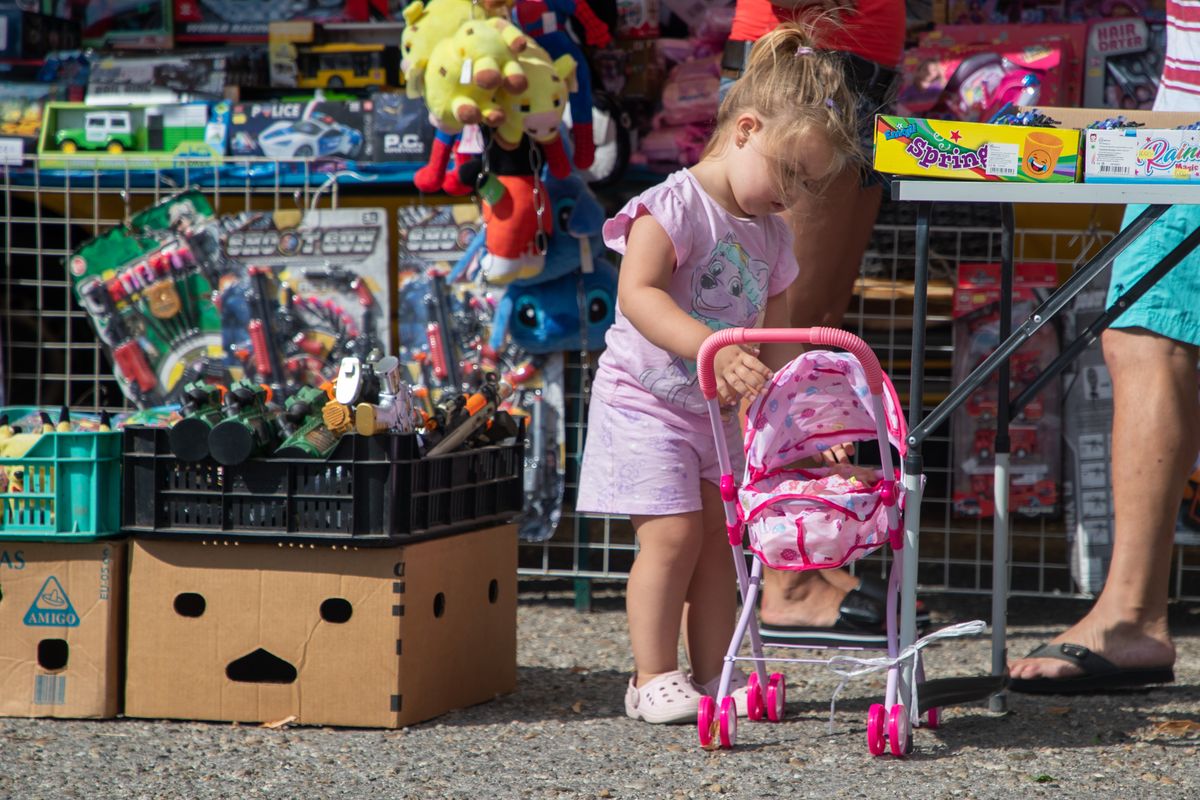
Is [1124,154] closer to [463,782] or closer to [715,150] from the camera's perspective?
[715,150]

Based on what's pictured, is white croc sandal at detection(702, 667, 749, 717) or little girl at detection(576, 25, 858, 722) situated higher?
little girl at detection(576, 25, 858, 722)

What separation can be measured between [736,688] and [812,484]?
71 cm

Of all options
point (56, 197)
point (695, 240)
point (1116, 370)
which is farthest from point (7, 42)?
point (1116, 370)

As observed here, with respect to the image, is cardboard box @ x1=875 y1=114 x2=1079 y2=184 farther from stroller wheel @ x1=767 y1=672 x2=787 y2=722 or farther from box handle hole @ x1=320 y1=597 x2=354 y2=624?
box handle hole @ x1=320 y1=597 x2=354 y2=624

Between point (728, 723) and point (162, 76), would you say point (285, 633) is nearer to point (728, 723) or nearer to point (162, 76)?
point (728, 723)

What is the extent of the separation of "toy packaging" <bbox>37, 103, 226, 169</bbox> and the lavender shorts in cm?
198

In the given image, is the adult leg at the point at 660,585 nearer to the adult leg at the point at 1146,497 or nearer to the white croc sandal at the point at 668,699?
the white croc sandal at the point at 668,699

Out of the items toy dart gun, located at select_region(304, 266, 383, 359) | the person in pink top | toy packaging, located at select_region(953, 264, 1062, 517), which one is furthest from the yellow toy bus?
toy packaging, located at select_region(953, 264, 1062, 517)

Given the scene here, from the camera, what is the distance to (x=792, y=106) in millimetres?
2793

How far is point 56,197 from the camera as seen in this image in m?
4.64

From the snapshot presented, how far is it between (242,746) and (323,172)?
2.05 m

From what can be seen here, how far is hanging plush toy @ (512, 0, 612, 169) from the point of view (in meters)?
4.09

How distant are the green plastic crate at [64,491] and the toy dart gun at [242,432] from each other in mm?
258

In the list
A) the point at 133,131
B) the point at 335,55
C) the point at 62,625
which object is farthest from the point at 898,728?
the point at 335,55
